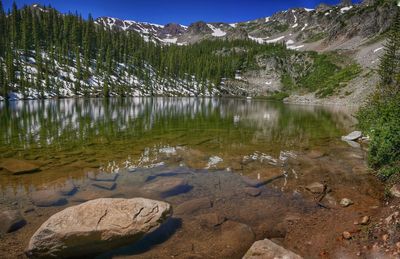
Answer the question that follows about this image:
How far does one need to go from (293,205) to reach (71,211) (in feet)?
30.5

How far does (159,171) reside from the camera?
18.5m

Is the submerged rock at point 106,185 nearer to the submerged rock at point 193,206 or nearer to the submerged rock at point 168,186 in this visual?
the submerged rock at point 168,186

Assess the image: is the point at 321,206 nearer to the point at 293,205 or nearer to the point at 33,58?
the point at 293,205

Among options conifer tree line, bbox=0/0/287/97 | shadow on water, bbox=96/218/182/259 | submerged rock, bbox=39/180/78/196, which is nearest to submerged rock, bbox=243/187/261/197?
shadow on water, bbox=96/218/182/259

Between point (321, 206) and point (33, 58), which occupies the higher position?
point (33, 58)

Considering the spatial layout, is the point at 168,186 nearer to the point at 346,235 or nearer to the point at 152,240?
the point at 152,240

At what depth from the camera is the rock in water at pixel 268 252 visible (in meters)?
8.66

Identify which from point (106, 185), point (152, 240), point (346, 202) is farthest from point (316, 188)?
point (106, 185)

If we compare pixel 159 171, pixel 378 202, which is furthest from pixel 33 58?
pixel 378 202

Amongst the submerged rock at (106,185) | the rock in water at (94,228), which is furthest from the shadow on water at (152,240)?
the submerged rock at (106,185)

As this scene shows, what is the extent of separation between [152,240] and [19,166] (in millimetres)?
12472

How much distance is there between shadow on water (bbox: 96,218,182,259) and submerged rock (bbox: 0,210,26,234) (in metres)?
3.76

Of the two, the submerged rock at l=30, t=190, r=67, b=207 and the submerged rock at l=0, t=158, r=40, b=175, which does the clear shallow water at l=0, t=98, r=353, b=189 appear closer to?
the submerged rock at l=0, t=158, r=40, b=175

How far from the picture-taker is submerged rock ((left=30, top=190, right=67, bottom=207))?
1317 cm
